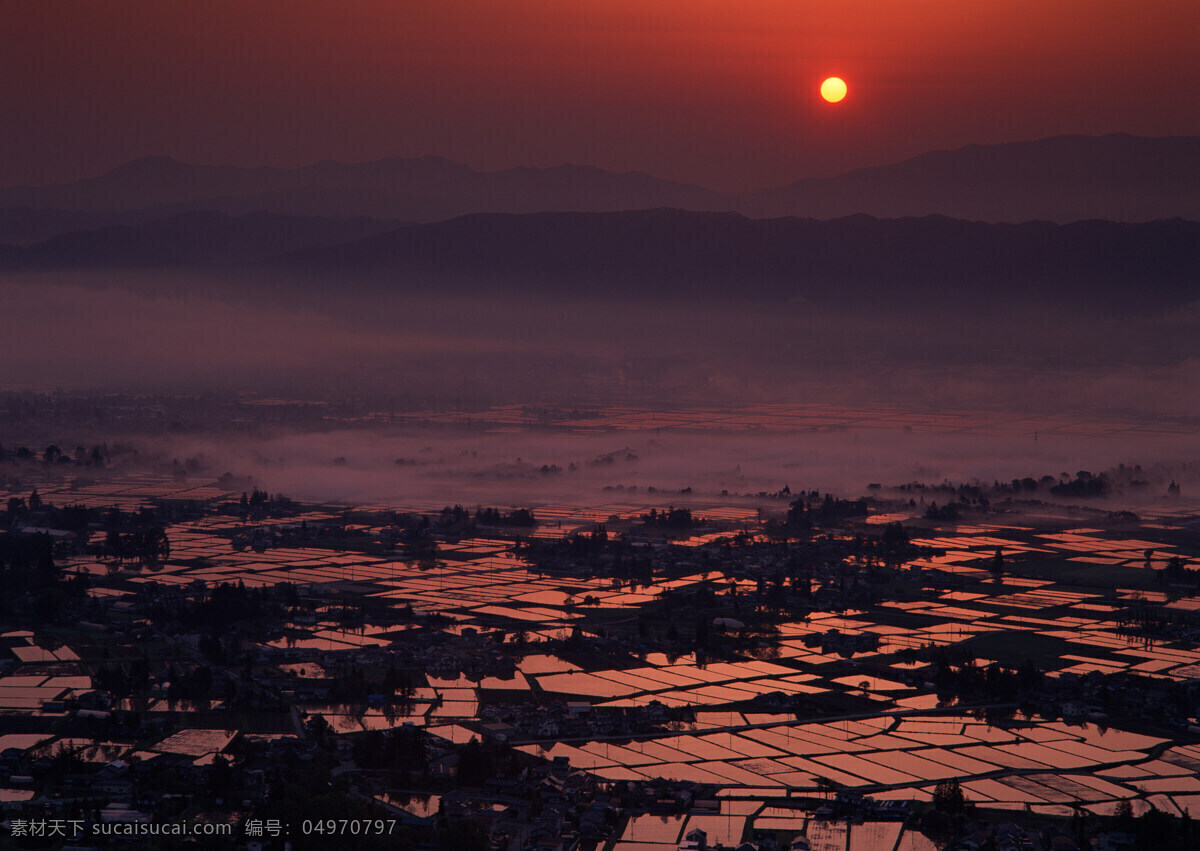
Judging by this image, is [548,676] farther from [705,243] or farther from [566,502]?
[705,243]

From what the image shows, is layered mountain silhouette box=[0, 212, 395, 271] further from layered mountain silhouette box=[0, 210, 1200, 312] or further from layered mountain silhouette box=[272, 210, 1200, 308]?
layered mountain silhouette box=[272, 210, 1200, 308]

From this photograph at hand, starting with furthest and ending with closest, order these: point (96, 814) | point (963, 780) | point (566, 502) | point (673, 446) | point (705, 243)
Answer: point (705, 243)
point (673, 446)
point (566, 502)
point (963, 780)
point (96, 814)

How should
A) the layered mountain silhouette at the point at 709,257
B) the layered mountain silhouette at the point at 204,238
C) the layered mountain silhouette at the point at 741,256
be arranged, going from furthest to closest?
1. the layered mountain silhouette at the point at 204,238
2. the layered mountain silhouette at the point at 741,256
3. the layered mountain silhouette at the point at 709,257

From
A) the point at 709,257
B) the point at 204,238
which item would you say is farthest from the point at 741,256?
the point at 204,238

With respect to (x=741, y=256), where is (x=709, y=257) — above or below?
below

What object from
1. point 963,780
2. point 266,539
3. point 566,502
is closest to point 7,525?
point 266,539

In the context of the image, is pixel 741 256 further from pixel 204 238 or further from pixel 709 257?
pixel 204 238

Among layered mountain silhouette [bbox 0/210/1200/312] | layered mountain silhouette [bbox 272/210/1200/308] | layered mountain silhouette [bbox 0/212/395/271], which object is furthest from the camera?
layered mountain silhouette [bbox 0/212/395/271]

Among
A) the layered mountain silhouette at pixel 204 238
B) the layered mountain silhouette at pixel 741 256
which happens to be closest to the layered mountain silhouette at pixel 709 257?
the layered mountain silhouette at pixel 741 256

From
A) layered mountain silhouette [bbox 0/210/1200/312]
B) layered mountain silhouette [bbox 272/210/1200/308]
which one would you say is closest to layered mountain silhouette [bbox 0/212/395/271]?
layered mountain silhouette [bbox 0/210/1200/312]

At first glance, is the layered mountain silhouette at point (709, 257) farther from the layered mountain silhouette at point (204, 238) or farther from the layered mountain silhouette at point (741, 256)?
the layered mountain silhouette at point (204, 238)

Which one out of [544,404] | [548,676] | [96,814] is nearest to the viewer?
[96,814]
